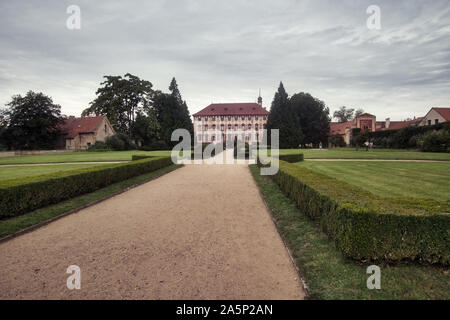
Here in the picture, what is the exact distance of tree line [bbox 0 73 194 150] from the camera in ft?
142

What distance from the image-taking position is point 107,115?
160ft

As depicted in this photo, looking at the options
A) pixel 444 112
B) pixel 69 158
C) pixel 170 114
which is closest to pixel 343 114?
pixel 444 112

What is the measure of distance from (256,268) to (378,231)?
187cm

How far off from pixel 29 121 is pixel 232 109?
51.9 metres

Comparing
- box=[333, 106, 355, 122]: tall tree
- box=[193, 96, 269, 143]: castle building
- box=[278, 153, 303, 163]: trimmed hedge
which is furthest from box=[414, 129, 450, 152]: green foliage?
box=[333, 106, 355, 122]: tall tree

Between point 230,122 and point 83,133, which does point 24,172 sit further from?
point 230,122

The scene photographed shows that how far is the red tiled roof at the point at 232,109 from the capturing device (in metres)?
77.3

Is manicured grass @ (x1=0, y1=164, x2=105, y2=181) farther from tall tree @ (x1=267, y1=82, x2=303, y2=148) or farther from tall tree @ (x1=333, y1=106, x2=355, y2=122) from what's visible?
tall tree @ (x1=333, y1=106, x2=355, y2=122)

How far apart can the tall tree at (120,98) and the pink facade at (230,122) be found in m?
27.8

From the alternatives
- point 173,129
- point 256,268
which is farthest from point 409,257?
point 173,129

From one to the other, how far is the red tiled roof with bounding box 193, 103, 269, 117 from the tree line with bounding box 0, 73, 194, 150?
24.0 m

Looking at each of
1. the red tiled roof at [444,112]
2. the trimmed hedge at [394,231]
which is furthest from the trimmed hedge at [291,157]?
the red tiled roof at [444,112]

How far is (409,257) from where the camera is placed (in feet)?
11.7
